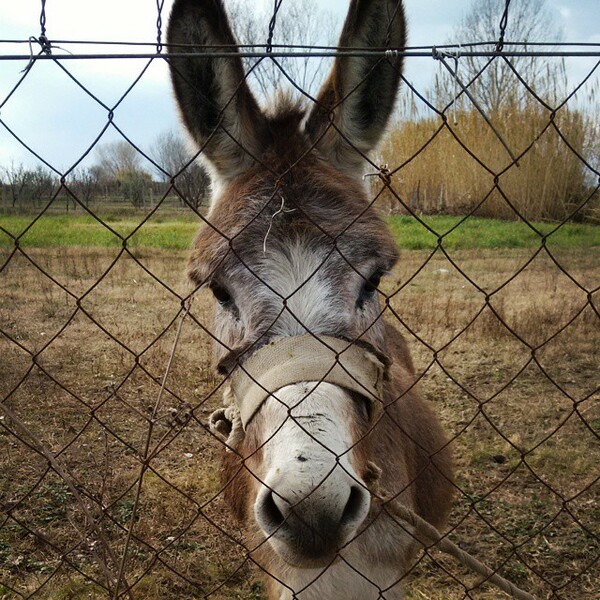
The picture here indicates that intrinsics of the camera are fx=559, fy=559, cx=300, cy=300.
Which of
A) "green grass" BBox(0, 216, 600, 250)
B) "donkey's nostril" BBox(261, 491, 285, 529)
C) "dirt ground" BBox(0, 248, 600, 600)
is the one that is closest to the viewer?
"donkey's nostril" BBox(261, 491, 285, 529)

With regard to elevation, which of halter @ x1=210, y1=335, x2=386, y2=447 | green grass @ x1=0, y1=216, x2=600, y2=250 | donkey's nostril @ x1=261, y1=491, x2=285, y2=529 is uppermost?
halter @ x1=210, y1=335, x2=386, y2=447

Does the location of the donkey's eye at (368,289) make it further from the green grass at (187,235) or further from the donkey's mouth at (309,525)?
the green grass at (187,235)

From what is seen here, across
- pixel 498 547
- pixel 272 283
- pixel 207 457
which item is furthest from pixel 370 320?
pixel 207 457

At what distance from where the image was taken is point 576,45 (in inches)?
71.4

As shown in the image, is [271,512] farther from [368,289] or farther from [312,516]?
[368,289]

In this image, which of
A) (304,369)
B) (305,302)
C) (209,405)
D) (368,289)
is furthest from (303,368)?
(209,405)

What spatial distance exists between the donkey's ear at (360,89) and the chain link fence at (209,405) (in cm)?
24

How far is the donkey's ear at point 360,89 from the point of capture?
2.22 m

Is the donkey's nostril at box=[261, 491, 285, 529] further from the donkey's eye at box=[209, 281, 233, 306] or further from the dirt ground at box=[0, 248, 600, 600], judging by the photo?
the donkey's eye at box=[209, 281, 233, 306]

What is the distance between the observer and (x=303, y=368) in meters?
1.91

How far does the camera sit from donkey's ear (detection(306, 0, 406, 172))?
222 centimetres

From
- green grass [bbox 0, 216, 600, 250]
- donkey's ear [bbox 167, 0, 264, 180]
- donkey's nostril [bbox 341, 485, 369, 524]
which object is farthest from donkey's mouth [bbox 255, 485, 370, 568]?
green grass [bbox 0, 216, 600, 250]

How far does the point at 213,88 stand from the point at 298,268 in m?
0.96

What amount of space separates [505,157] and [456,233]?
5.76 meters
